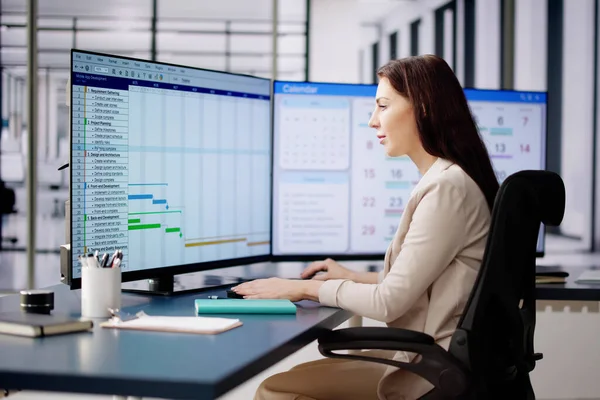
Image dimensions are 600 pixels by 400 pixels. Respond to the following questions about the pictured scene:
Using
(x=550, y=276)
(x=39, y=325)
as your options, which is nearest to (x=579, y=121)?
(x=550, y=276)

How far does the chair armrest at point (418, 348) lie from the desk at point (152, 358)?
0.07m

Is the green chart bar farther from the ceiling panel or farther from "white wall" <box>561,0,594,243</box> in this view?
the ceiling panel

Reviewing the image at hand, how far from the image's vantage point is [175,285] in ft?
7.07

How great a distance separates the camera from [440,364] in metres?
1.51

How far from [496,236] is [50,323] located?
0.84 m

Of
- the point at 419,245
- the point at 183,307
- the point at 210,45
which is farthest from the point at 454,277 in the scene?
the point at 210,45

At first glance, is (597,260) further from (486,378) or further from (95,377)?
(95,377)

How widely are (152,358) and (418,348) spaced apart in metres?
0.56

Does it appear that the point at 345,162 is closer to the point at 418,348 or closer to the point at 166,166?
the point at 166,166

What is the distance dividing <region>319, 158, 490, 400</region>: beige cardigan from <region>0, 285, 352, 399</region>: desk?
0.16 meters

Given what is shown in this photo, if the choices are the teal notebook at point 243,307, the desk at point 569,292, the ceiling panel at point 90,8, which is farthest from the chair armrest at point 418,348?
the ceiling panel at point 90,8

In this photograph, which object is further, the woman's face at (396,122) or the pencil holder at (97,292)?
the woman's face at (396,122)

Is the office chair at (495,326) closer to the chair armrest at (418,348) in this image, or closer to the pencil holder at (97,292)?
the chair armrest at (418,348)

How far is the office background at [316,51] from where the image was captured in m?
4.30
